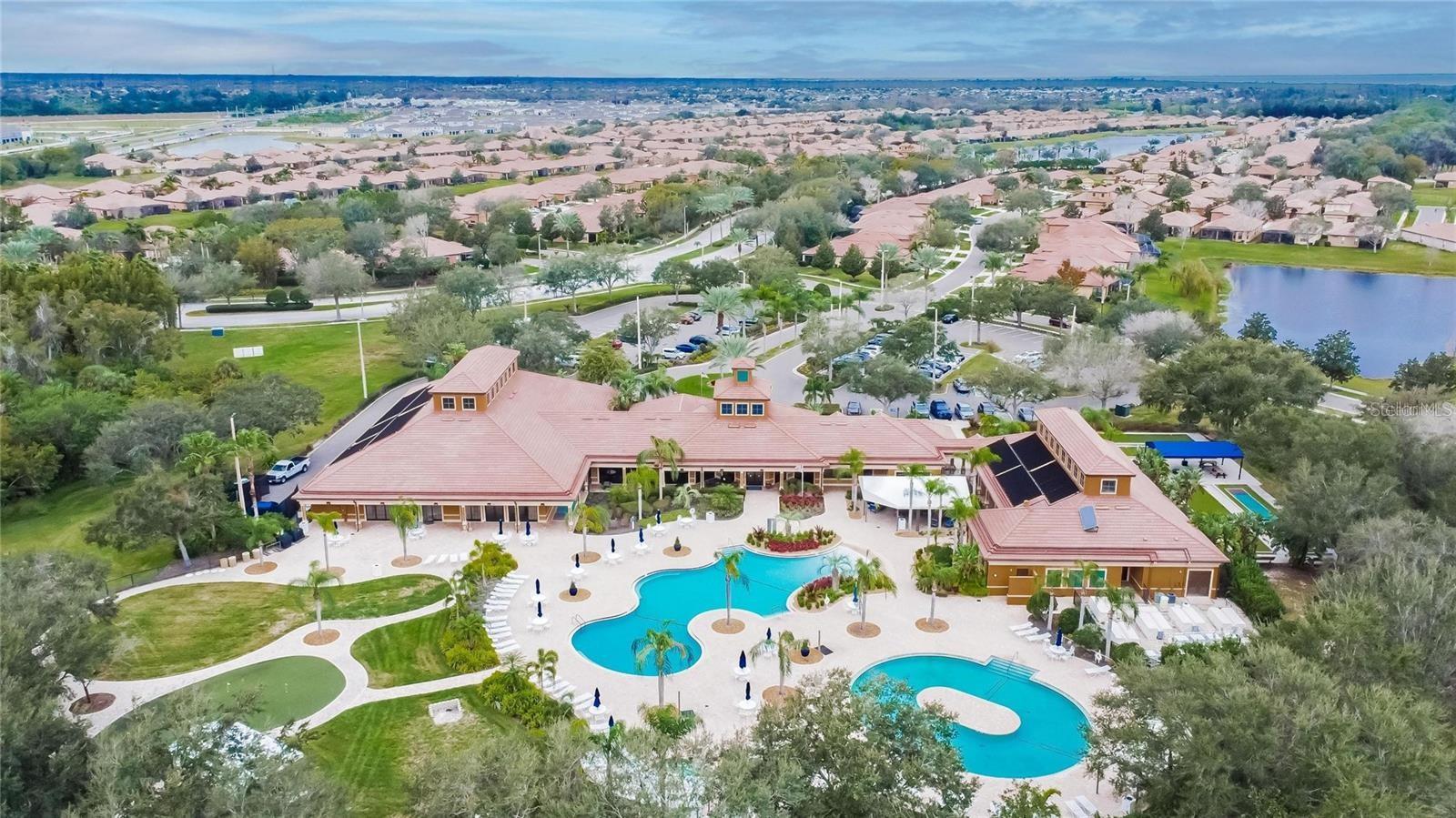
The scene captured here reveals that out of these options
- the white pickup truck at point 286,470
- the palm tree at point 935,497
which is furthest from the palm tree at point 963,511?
the white pickup truck at point 286,470

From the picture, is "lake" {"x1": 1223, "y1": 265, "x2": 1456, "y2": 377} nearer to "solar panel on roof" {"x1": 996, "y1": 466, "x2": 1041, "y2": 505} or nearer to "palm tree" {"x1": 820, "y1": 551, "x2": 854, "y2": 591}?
"solar panel on roof" {"x1": 996, "y1": 466, "x2": 1041, "y2": 505}

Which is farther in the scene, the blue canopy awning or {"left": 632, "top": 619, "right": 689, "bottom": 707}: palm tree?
the blue canopy awning

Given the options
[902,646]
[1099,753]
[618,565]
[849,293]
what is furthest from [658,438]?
[849,293]

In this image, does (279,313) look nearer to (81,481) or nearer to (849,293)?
(81,481)

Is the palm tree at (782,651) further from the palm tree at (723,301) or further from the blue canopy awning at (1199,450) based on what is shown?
the palm tree at (723,301)

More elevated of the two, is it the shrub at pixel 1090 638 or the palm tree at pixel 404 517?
the palm tree at pixel 404 517

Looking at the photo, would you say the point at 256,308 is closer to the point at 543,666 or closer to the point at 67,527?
the point at 67,527

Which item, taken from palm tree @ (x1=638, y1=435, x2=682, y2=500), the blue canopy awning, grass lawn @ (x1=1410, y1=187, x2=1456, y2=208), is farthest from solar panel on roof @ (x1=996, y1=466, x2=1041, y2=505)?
grass lawn @ (x1=1410, y1=187, x2=1456, y2=208)
